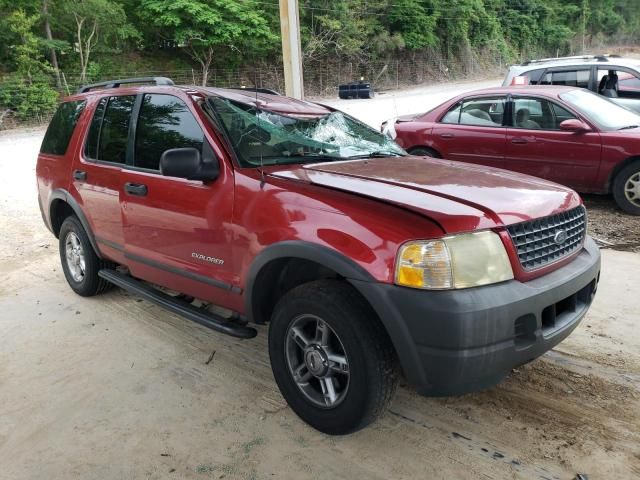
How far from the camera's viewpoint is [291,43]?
686cm

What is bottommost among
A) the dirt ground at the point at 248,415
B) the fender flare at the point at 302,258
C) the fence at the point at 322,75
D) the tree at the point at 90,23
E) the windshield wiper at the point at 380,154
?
the dirt ground at the point at 248,415

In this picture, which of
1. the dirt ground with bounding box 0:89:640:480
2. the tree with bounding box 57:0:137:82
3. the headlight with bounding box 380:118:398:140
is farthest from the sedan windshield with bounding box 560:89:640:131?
the tree with bounding box 57:0:137:82

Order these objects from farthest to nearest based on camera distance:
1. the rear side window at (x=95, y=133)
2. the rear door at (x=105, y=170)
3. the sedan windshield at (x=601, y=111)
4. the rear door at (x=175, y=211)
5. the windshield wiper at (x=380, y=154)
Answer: the sedan windshield at (x=601, y=111)
the rear side window at (x=95, y=133)
the rear door at (x=105, y=170)
the windshield wiper at (x=380, y=154)
the rear door at (x=175, y=211)

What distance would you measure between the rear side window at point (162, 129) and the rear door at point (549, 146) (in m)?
4.95

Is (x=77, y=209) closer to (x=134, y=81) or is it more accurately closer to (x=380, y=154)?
(x=134, y=81)

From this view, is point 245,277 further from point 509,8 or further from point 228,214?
point 509,8

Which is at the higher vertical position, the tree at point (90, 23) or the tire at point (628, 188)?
the tree at point (90, 23)

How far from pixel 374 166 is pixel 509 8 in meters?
70.4

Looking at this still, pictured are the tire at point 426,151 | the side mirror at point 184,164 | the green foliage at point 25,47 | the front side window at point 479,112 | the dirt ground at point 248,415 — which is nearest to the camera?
the dirt ground at point 248,415

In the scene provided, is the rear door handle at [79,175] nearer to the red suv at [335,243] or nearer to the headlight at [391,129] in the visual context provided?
the red suv at [335,243]

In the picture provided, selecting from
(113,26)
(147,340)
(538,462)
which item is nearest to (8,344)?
(147,340)

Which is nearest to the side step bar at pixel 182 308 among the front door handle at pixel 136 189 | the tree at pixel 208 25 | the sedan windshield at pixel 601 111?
the front door handle at pixel 136 189

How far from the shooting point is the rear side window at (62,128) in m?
4.64

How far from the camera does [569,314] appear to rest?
8.80ft
